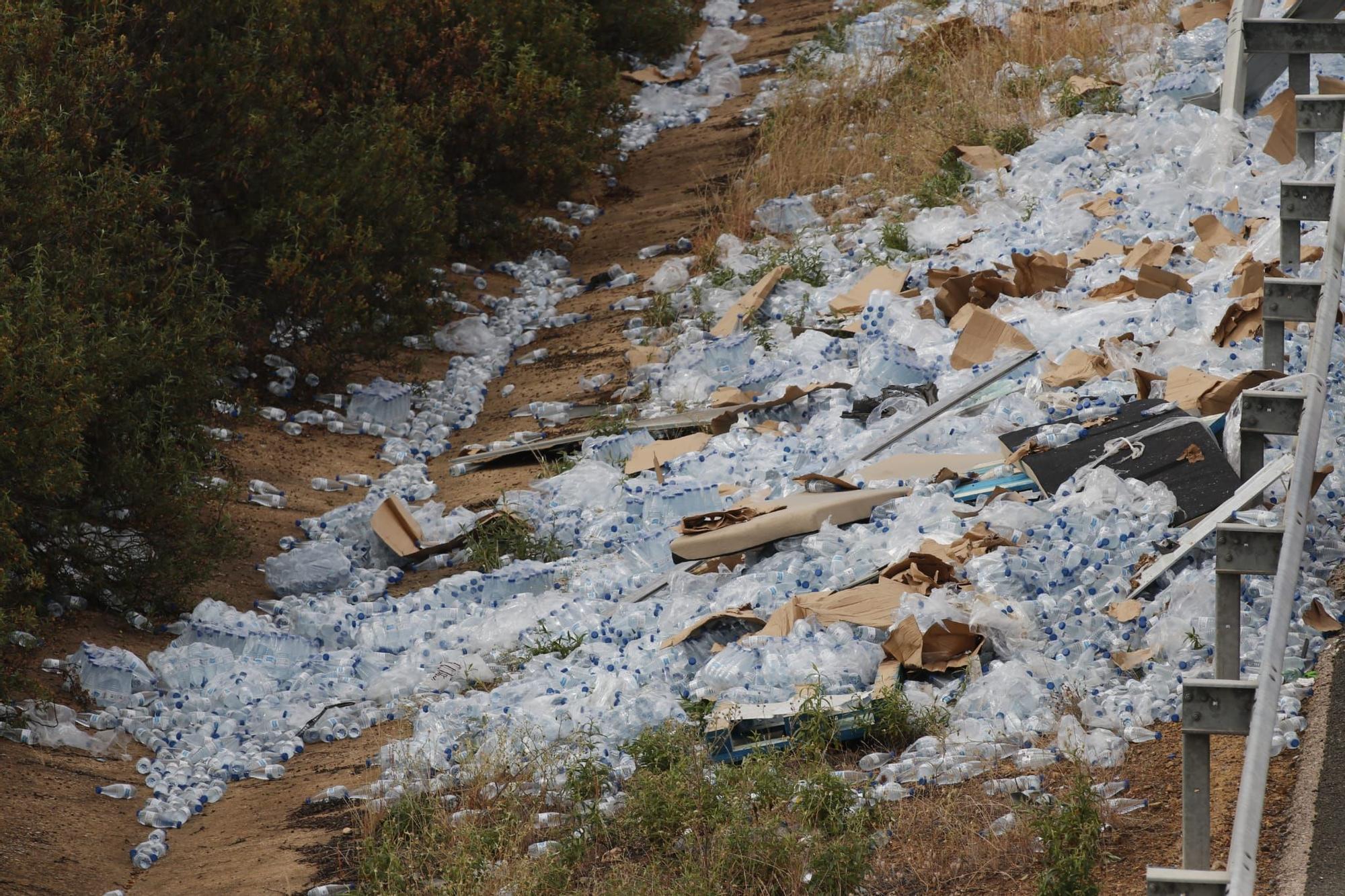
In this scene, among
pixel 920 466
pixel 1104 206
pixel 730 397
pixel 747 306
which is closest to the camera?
pixel 920 466

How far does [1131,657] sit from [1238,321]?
2.34 metres

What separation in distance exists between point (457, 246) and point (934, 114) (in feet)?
12.7

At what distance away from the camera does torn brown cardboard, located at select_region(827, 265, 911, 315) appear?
8.21m

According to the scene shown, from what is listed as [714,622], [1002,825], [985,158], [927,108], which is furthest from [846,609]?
[927,108]

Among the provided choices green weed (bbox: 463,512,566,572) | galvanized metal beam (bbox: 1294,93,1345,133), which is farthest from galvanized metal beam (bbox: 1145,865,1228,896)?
green weed (bbox: 463,512,566,572)

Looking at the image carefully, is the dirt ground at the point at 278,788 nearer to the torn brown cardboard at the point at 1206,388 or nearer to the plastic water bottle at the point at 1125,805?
the plastic water bottle at the point at 1125,805

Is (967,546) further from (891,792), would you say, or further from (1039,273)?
(1039,273)

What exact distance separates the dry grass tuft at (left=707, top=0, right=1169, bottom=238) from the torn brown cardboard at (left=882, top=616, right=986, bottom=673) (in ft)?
17.1

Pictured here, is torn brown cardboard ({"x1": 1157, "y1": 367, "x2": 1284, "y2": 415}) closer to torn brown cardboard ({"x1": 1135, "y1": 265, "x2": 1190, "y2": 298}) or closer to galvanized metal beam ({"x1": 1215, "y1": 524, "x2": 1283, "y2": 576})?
torn brown cardboard ({"x1": 1135, "y1": 265, "x2": 1190, "y2": 298})

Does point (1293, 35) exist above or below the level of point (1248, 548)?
above

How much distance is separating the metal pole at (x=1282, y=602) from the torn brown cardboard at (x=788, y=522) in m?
2.22

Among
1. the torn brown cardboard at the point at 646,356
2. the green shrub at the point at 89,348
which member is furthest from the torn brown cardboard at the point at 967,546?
the torn brown cardboard at the point at 646,356

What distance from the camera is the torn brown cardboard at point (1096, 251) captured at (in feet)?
24.5

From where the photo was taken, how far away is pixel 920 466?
6.00 m
